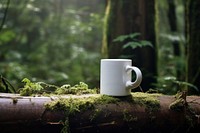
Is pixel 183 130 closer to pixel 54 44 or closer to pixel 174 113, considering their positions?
pixel 174 113

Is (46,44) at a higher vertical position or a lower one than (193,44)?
higher

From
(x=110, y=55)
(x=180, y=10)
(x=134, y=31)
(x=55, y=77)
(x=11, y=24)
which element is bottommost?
(x=55, y=77)

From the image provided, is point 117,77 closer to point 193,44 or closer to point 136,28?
point 136,28

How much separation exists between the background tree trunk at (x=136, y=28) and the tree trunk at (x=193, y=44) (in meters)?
0.33

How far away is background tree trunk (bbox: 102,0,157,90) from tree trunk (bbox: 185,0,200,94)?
1.09ft

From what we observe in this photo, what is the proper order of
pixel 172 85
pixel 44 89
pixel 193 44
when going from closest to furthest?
pixel 44 89 < pixel 193 44 < pixel 172 85

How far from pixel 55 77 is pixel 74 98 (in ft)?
12.6

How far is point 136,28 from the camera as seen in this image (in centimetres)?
261

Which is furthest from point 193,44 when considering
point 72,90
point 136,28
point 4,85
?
point 4,85

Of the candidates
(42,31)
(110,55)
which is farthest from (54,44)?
(110,55)

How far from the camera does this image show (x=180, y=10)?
668cm

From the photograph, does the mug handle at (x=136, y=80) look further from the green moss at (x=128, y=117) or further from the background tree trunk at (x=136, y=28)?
the background tree trunk at (x=136, y=28)

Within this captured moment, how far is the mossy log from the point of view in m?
1.31

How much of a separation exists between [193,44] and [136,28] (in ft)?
1.86
